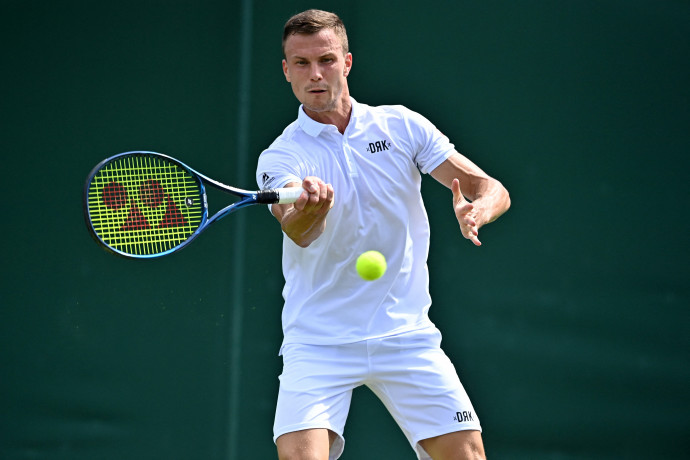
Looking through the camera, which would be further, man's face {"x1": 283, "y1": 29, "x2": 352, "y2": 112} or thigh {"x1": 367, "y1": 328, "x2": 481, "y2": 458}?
man's face {"x1": 283, "y1": 29, "x2": 352, "y2": 112}

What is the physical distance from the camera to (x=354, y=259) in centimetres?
354

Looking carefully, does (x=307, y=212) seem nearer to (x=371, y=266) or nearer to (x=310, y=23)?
(x=371, y=266)

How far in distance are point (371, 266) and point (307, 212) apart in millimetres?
299

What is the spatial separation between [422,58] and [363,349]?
1.98 m

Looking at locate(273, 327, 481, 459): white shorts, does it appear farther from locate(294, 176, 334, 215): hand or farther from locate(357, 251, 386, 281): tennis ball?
locate(294, 176, 334, 215): hand

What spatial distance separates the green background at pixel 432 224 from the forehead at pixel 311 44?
1298 mm

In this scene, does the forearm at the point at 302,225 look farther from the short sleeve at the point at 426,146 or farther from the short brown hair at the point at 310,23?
the short brown hair at the point at 310,23

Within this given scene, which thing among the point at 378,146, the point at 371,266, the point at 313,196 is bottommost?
the point at 371,266

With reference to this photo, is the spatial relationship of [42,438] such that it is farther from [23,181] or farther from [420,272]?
[420,272]

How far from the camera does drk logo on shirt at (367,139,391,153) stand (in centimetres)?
364

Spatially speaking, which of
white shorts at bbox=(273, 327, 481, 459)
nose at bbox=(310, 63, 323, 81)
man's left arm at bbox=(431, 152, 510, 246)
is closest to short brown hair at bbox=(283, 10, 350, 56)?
nose at bbox=(310, 63, 323, 81)

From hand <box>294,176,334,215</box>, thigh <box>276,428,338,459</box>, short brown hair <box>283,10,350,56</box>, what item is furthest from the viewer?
short brown hair <box>283,10,350,56</box>

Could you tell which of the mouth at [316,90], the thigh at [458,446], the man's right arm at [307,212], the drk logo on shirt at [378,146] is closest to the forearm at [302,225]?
the man's right arm at [307,212]

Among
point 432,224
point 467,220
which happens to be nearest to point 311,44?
point 467,220
